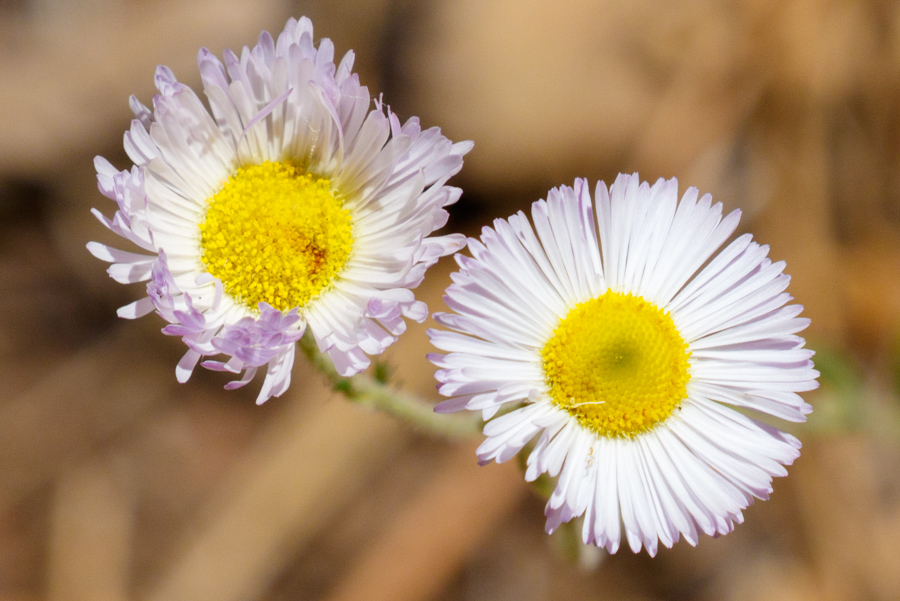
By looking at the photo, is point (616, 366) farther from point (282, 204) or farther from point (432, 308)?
point (432, 308)

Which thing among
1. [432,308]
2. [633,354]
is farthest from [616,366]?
[432,308]

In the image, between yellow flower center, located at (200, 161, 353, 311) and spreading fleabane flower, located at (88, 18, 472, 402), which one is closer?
spreading fleabane flower, located at (88, 18, 472, 402)

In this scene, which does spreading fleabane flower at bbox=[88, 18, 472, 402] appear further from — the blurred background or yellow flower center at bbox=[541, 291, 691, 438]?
the blurred background

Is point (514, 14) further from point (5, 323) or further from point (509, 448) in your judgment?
point (5, 323)

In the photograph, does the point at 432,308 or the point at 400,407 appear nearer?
the point at 400,407

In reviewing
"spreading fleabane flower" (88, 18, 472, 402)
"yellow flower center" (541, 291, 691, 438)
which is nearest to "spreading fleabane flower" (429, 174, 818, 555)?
"yellow flower center" (541, 291, 691, 438)

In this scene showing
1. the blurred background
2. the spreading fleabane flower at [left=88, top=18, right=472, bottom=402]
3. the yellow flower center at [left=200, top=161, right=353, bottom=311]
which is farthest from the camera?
the blurred background
